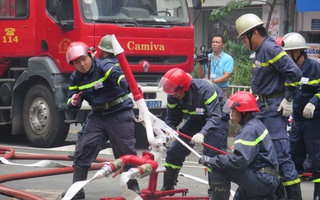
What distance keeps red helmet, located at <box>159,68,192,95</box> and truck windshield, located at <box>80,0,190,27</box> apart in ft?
17.1

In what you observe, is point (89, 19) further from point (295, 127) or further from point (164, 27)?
point (295, 127)

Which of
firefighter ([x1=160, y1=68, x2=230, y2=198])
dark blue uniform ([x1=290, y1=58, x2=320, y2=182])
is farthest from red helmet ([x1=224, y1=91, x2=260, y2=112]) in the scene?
dark blue uniform ([x1=290, y1=58, x2=320, y2=182])

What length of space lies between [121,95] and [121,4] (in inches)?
194

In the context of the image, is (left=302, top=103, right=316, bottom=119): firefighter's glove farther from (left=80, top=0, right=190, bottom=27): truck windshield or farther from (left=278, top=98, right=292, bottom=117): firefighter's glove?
(left=80, top=0, right=190, bottom=27): truck windshield

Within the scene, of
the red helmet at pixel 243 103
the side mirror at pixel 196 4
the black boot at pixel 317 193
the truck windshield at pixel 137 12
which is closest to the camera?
the red helmet at pixel 243 103

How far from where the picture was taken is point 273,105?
7.93 m

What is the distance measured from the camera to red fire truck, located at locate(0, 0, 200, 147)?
1279 centimetres

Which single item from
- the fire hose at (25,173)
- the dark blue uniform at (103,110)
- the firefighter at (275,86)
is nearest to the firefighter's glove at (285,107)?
the firefighter at (275,86)

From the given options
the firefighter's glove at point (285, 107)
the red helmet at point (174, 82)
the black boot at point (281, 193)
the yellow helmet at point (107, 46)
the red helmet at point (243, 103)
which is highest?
the yellow helmet at point (107, 46)

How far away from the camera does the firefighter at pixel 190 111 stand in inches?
301

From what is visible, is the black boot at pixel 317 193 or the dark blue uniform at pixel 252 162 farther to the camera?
the black boot at pixel 317 193

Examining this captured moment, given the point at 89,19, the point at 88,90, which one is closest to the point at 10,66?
the point at 89,19

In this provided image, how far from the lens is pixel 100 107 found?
27.3ft

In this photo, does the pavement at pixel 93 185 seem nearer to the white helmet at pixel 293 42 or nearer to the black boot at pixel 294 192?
the black boot at pixel 294 192
